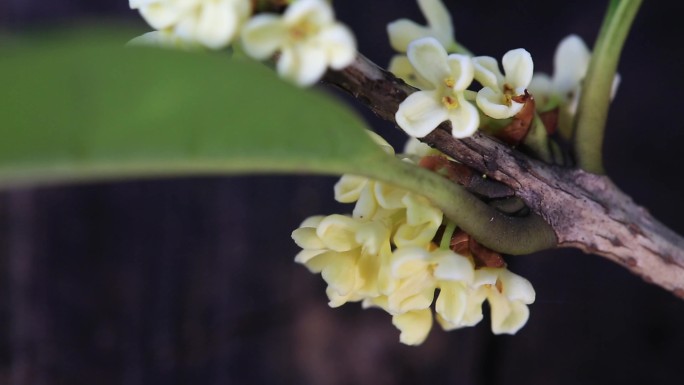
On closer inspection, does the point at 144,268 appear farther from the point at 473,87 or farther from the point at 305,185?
the point at 473,87

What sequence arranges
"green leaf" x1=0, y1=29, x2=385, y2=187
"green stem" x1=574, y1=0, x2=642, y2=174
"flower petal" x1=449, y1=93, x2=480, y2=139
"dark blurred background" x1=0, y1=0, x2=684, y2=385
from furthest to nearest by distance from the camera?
"dark blurred background" x1=0, y1=0, x2=684, y2=385
"green stem" x1=574, y1=0, x2=642, y2=174
"flower petal" x1=449, y1=93, x2=480, y2=139
"green leaf" x1=0, y1=29, x2=385, y2=187

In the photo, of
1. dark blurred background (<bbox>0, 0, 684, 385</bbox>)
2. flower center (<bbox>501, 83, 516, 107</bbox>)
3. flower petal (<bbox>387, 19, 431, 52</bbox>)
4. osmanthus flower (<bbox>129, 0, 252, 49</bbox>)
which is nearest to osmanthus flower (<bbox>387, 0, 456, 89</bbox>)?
flower petal (<bbox>387, 19, 431, 52</bbox>)

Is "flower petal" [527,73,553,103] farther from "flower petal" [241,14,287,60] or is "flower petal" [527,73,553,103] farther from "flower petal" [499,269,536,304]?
"flower petal" [241,14,287,60]

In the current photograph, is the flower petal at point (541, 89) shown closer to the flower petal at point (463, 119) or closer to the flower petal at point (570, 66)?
the flower petal at point (570, 66)

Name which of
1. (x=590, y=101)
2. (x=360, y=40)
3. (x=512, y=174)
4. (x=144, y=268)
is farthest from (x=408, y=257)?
(x=144, y=268)

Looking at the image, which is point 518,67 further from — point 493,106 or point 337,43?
point 337,43

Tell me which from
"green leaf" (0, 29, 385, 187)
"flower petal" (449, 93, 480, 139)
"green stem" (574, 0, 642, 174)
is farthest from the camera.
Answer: "green stem" (574, 0, 642, 174)

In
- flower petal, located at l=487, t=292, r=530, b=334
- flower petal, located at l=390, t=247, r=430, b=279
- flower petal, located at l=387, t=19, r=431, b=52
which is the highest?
flower petal, located at l=387, t=19, r=431, b=52

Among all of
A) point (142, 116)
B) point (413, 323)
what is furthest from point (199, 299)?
point (142, 116)
